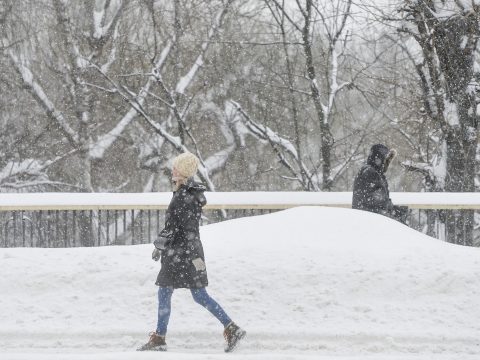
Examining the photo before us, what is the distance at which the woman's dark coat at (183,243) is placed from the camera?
258 inches

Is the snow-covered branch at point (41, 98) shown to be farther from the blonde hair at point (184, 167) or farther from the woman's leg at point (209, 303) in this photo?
the woman's leg at point (209, 303)

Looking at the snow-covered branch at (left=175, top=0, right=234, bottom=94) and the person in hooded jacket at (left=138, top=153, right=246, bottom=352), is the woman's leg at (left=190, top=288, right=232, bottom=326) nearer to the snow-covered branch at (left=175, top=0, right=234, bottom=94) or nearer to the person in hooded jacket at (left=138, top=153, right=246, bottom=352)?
the person in hooded jacket at (left=138, top=153, right=246, bottom=352)

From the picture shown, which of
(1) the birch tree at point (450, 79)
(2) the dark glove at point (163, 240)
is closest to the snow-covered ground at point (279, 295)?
(2) the dark glove at point (163, 240)

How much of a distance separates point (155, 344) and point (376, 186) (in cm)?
384

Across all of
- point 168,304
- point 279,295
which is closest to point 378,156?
point 279,295

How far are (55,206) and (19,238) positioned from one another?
1065mm

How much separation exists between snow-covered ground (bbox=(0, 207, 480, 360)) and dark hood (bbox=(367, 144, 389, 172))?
59 centimetres

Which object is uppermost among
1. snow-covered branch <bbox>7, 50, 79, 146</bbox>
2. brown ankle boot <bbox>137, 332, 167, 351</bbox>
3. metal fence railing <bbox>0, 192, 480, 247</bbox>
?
snow-covered branch <bbox>7, 50, 79, 146</bbox>

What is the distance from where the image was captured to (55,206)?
11.9 m

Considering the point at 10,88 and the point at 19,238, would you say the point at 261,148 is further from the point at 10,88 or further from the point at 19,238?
the point at 19,238

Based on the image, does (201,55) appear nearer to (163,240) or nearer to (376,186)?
(376,186)

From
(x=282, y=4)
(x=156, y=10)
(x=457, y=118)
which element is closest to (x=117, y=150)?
(x=156, y=10)

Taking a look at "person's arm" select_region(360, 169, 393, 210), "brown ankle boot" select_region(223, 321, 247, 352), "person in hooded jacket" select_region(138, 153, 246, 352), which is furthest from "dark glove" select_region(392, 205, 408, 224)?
"person in hooded jacket" select_region(138, 153, 246, 352)

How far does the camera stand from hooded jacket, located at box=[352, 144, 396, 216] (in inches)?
365
